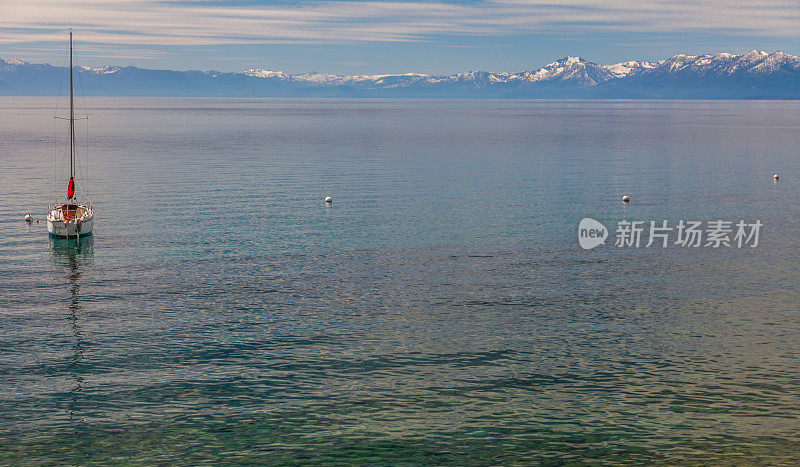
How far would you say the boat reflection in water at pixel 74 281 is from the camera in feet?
113

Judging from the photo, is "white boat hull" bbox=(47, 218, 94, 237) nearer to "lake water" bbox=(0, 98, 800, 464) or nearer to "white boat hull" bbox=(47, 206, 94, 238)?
"white boat hull" bbox=(47, 206, 94, 238)

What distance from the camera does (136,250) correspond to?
61.7 meters

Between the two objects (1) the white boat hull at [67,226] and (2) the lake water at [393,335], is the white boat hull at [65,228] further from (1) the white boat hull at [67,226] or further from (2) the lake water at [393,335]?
(2) the lake water at [393,335]

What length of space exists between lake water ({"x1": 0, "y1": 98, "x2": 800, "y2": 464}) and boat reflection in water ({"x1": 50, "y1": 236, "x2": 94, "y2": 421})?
0.19 m

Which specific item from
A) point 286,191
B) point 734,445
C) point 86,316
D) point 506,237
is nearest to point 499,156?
point 286,191

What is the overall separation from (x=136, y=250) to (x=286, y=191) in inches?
1430

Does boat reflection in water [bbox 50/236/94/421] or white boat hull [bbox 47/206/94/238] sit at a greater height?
white boat hull [bbox 47/206/94/238]

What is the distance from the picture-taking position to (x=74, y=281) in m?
52.5

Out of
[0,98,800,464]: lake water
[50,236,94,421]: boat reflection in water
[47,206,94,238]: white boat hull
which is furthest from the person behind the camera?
[47,206,94,238]: white boat hull

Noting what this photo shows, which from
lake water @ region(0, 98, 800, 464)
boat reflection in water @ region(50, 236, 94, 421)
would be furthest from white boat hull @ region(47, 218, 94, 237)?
lake water @ region(0, 98, 800, 464)

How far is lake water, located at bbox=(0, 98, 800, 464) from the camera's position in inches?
1172

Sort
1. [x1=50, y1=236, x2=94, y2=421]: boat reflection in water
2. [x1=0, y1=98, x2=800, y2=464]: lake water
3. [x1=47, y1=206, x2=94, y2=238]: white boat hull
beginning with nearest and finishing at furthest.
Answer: [x1=0, y1=98, x2=800, y2=464]: lake water → [x1=50, y1=236, x2=94, y2=421]: boat reflection in water → [x1=47, y1=206, x2=94, y2=238]: white boat hull

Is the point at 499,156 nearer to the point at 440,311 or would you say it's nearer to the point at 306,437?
the point at 440,311

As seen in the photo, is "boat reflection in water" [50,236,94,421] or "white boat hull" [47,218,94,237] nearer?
"boat reflection in water" [50,236,94,421]
